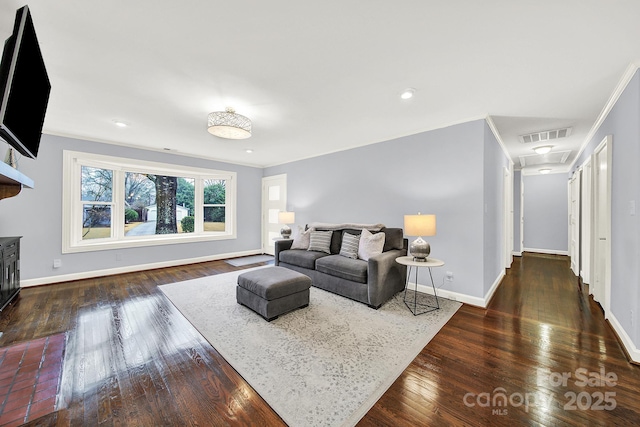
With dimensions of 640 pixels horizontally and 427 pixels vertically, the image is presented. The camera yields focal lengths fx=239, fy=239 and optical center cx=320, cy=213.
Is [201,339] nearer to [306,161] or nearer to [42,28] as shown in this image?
[42,28]

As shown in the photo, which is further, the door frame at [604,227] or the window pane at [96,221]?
the window pane at [96,221]

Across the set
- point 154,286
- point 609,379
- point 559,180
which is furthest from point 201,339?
point 559,180

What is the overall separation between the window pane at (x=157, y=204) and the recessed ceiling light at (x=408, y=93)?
4.95 meters

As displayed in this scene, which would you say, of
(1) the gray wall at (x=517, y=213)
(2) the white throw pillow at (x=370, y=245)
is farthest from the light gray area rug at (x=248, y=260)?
(1) the gray wall at (x=517, y=213)

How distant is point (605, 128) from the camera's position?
2.94 m

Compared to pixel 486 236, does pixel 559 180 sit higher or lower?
higher

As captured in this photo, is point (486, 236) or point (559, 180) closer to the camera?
point (486, 236)

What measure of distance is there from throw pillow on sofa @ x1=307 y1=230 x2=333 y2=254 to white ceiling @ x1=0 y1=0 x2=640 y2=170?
1.79 meters

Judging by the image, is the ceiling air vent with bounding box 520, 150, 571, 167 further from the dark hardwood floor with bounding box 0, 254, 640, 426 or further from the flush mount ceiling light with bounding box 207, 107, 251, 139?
the flush mount ceiling light with bounding box 207, 107, 251, 139

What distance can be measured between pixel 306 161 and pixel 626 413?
522cm

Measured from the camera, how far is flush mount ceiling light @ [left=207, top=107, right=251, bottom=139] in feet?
8.96

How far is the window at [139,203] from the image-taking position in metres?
4.14

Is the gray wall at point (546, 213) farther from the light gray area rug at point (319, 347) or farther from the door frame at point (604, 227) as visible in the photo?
the light gray area rug at point (319, 347)

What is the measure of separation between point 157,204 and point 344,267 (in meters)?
4.43
